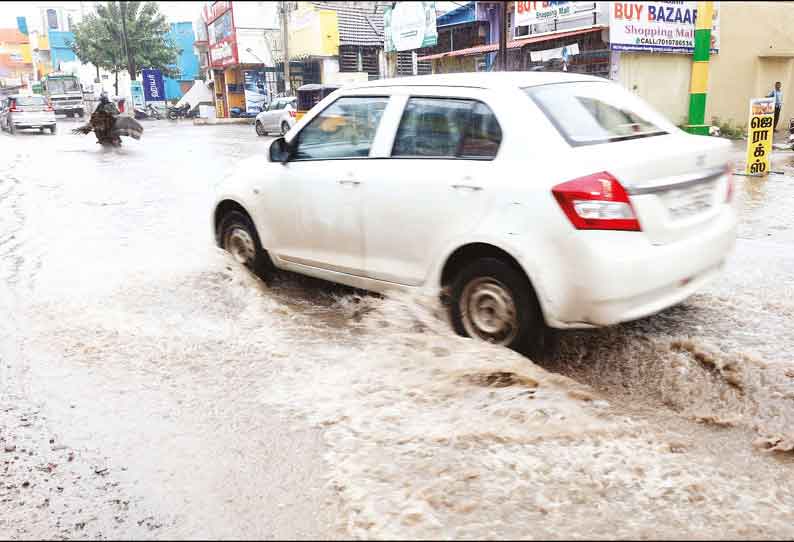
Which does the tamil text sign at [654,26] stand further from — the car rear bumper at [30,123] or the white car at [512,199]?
the car rear bumper at [30,123]

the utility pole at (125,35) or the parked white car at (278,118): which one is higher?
the utility pole at (125,35)

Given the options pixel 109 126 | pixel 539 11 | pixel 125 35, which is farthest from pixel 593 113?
pixel 125 35

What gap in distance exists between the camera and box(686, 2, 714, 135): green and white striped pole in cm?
1356

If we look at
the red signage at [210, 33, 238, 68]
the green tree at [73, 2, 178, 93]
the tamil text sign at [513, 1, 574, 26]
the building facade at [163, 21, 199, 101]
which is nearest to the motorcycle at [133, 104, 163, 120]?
the green tree at [73, 2, 178, 93]

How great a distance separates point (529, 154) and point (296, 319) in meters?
2.15

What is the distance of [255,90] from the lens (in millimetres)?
40844

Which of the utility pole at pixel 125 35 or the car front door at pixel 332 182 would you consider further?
the utility pole at pixel 125 35

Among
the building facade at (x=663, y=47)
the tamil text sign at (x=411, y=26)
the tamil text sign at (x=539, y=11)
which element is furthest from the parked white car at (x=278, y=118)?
the tamil text sign at (x=539, y=11)

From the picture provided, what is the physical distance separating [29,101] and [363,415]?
102 ft

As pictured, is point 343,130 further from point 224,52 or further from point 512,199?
point 224,52

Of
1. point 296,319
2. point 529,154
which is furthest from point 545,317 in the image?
point 296,319

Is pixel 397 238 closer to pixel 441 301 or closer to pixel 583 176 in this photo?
pixel 441 301

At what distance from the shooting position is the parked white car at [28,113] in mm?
29594

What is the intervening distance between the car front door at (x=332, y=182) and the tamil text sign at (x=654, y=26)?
16788 mm
